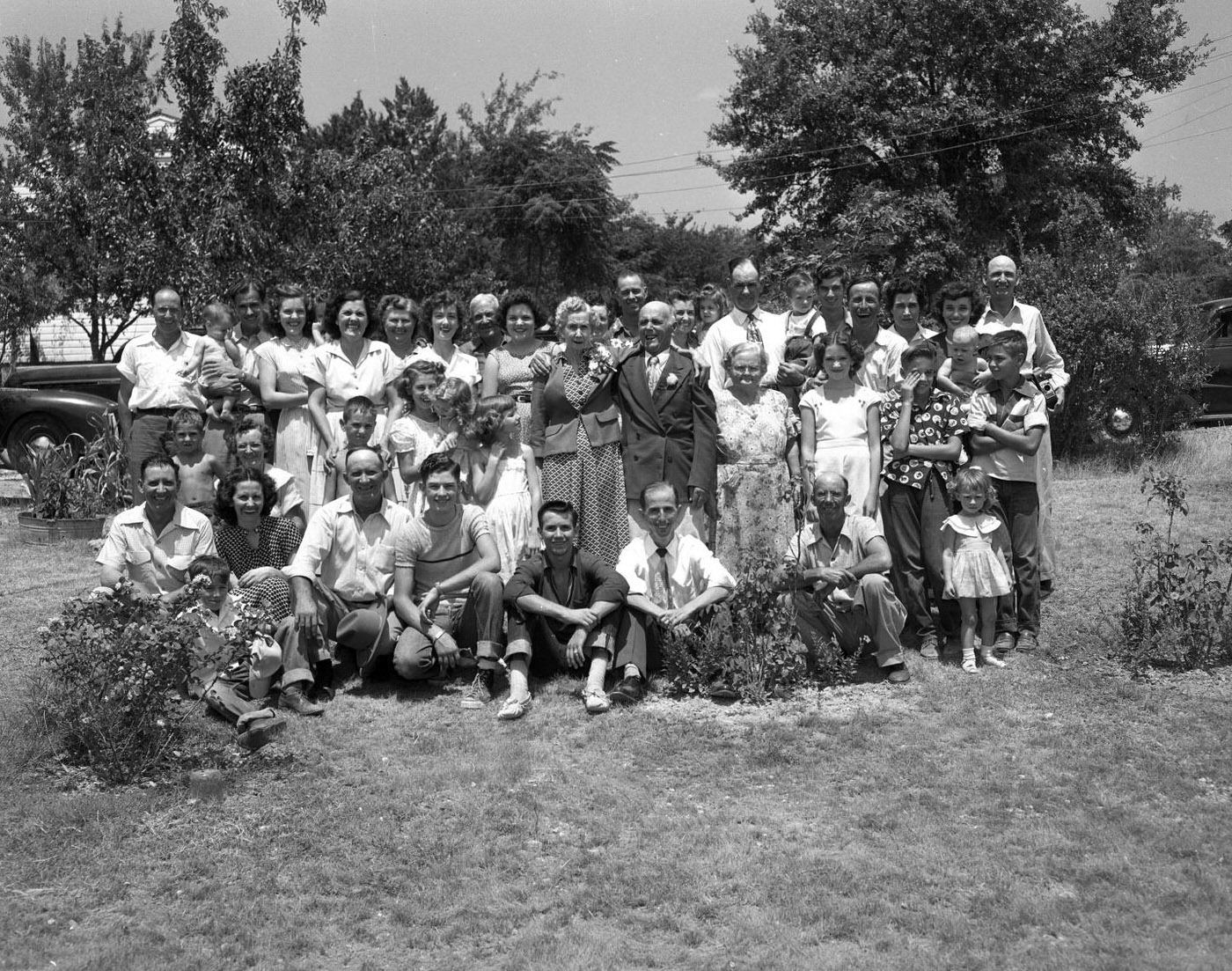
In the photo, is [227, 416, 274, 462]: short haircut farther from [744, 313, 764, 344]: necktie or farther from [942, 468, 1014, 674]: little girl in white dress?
[942, 468, 1014, 674]: little girl in white dress

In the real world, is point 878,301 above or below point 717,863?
above

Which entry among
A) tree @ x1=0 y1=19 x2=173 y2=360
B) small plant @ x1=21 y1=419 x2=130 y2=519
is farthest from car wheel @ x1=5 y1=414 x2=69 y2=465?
small plant @ x1=21 y1=419 x2=130 y2=519

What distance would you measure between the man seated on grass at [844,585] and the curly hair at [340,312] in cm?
294

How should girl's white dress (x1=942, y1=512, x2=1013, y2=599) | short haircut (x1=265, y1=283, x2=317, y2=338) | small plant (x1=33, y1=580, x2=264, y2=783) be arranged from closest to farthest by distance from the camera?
small plant (x1=33, y1=580, x2=264, y2=783), girl's white dress (x1=942, y1=512, x2=1013, y2=599), short haircut (x1=265, y1=283, x2=317, y2=338)

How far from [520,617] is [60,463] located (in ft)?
22.1

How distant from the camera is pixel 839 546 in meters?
6.41

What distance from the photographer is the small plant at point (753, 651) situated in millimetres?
6039

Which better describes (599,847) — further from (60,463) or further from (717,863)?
(60,463)

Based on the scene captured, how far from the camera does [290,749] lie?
536cm

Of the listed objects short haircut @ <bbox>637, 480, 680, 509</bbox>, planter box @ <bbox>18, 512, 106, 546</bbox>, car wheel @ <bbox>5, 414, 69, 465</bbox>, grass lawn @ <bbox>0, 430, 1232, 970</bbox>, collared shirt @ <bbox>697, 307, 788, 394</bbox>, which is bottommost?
grass lawn @ <bbox>0, 430, 1232, 970</bbox>

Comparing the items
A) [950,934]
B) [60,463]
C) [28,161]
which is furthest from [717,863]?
[28,161]

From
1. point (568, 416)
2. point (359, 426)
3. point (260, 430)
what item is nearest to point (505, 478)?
point (568, 416)

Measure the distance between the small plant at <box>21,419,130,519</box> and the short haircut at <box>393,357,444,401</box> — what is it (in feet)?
15.2

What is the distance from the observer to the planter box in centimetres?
1048
